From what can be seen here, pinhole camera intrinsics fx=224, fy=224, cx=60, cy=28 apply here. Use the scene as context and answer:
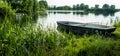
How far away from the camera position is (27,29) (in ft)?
A: 22.7

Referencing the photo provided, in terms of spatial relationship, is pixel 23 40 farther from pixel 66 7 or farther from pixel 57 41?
pixel 66 7

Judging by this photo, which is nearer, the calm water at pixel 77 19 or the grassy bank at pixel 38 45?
the grassy bank at pixel 38 45

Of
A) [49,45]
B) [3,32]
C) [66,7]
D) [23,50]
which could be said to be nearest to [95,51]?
[49,45]

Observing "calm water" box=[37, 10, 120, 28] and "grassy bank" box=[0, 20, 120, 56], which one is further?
"calm water" box=[37, 10, 120, 28]

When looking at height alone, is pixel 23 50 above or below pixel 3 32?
below

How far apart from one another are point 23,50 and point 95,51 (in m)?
1.95

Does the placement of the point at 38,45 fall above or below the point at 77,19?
above

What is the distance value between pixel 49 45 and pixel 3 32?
177cm

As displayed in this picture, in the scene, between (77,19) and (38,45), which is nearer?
(38,45)

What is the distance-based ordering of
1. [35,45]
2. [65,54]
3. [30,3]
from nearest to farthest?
[35,45] → [65,54] → [30,3]

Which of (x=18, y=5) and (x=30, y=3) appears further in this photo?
(x=30, y=3)

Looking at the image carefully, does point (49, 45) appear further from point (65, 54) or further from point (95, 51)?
point (95, 51)

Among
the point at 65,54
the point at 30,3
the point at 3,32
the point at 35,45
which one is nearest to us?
the point at 3,32

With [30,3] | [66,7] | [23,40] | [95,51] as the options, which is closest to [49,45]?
[23,40]
